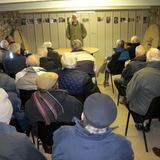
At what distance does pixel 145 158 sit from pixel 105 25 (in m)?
5.91

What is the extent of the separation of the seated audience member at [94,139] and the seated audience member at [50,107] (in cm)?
85

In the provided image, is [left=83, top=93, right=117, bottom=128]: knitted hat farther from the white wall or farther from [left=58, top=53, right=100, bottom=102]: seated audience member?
the white wall

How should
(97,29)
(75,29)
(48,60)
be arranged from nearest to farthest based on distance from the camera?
1. (48,60)
2. (75,29)
3. (97,29)

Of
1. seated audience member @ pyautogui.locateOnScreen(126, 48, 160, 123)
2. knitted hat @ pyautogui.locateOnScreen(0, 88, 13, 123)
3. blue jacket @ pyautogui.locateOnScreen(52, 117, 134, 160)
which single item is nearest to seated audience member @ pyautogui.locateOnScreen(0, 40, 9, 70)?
seated audience member @ pyautogui.locateOnScreen(126, 48, 160, 123)

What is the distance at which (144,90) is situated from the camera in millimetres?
3246

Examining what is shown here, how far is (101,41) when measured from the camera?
859 centimetres

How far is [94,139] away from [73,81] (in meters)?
1.75

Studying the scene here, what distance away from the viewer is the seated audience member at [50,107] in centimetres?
260

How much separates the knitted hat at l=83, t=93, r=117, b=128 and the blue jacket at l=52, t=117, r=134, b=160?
7cm

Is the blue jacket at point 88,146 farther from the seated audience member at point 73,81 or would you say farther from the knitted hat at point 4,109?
the seated audience member at point 73,81

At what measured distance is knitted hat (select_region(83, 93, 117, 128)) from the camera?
1.66m

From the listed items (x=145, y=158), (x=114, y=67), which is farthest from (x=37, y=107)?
(x=114, y=67)

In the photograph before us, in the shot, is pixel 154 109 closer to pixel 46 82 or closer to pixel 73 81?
pixel 73 81

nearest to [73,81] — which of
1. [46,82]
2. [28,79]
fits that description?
[28,79]
